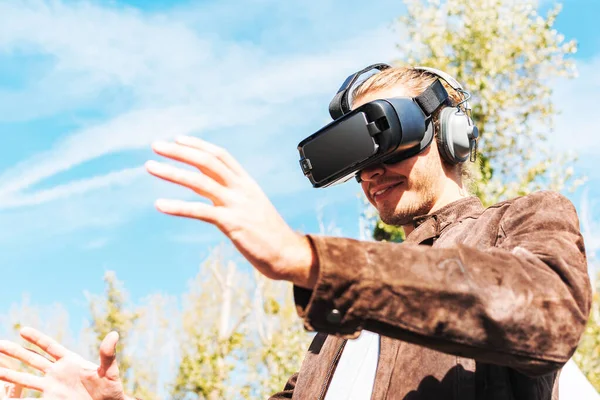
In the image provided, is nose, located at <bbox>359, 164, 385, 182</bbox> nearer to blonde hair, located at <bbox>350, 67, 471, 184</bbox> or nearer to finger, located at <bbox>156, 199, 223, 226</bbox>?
blonde hair, located at <bbox>350, 67, 471, 184</bbox>

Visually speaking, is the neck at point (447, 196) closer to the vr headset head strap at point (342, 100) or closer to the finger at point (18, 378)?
the vr headset head strap at point (342, 100)

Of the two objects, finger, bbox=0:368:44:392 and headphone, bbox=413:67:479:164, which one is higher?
headphone, bbox=413:67:479:164

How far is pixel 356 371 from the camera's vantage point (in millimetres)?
2016

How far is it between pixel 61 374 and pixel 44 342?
0.11 metres

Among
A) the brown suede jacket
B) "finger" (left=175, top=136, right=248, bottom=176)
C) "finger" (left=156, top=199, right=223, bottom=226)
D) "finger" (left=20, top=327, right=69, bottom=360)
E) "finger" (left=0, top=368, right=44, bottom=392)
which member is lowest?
the brown suede jacket

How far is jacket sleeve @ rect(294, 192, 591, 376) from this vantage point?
3.92 feet

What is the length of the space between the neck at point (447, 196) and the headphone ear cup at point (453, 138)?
0.28 feet

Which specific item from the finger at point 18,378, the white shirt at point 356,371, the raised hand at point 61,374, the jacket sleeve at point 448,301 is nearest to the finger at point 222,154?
the jacket sleeve at point 448,301

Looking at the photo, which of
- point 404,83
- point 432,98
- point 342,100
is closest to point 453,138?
point 432,98

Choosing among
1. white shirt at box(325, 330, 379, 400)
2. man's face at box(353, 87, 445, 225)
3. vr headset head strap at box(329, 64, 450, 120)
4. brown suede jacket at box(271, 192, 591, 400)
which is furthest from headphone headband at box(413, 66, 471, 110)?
brown suede jacket at box(271, 192, 591, 400)

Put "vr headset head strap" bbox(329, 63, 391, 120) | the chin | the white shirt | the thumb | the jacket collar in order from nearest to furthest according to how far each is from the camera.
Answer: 1. the thumb
2. the white shirt
3. the jacket collar
4. the chin
5. "vr headset head strap" bbox(329, 63, 391, 120)

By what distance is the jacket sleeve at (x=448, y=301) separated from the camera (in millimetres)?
1193

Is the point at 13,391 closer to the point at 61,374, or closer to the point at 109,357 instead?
Answer: the point at 61,374

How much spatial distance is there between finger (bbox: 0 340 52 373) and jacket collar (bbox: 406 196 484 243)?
3.90ft
